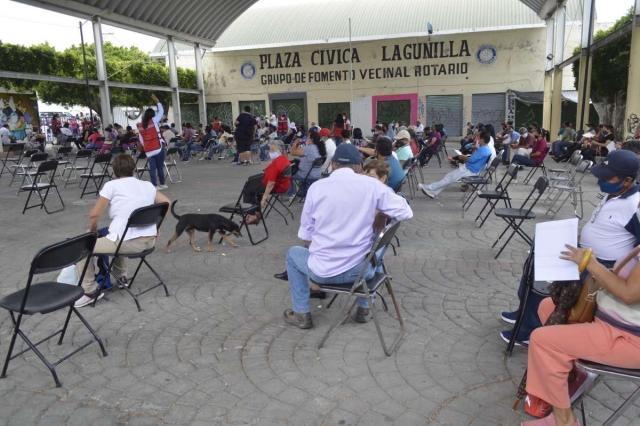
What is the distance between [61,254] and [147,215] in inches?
44.6

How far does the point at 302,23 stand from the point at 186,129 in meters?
13.3

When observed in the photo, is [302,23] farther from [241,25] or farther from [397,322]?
[397,322]

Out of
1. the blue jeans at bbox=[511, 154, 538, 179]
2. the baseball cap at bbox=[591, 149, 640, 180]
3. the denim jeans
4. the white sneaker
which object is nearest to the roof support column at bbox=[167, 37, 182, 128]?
the blue jeans at bbox=[511, 154, 538, 179]

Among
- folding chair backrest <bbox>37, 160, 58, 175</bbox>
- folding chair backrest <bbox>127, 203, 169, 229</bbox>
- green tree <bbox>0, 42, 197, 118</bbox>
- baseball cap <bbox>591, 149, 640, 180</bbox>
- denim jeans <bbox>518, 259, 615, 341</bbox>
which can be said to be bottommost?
denim jeans <bbox>518, 259, 615, 341</bbox>

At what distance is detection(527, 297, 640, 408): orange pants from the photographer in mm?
2281

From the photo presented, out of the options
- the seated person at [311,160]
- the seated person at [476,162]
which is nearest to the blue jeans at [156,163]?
the seated person at [311,160]

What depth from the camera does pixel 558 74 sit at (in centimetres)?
2250

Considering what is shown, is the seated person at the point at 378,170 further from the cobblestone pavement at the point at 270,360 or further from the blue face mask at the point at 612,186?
the blue face mask at the point at 612,186

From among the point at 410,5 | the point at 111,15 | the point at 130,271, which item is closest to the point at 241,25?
the point at 410,5

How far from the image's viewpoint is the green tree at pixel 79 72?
2066 cm

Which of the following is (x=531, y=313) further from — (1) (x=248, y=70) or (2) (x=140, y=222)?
(1) (x=248, y=70)

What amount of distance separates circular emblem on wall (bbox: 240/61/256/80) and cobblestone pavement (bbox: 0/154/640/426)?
85.6ft

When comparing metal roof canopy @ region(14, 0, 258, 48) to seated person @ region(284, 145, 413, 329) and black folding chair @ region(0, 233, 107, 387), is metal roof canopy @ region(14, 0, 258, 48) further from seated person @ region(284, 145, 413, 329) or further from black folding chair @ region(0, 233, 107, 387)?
seated person @ region(284, 145, 413, 329)

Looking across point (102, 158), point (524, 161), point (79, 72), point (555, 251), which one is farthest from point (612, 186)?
point (79, 72)
